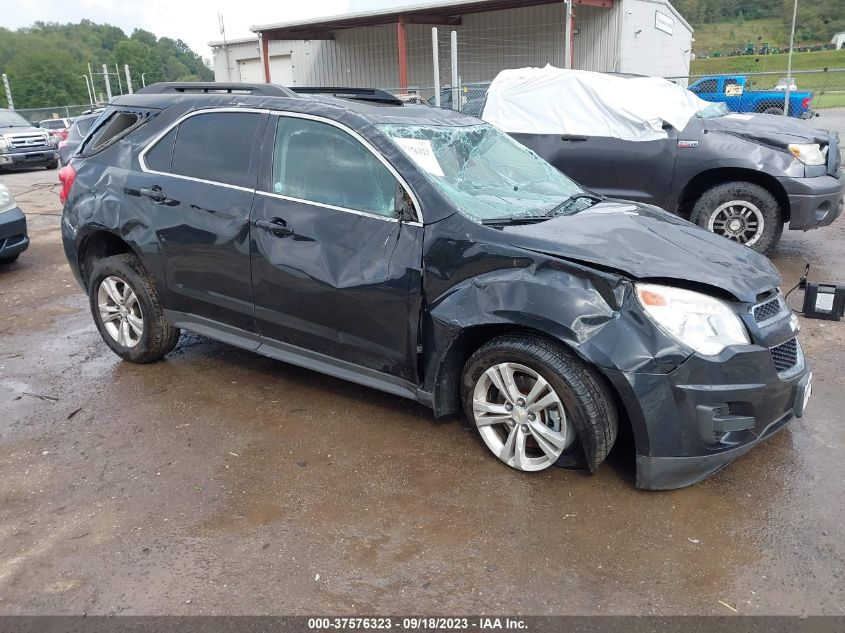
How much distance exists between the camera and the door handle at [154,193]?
14.1 ft

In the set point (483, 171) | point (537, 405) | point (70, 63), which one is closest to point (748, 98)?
point (483, 171)

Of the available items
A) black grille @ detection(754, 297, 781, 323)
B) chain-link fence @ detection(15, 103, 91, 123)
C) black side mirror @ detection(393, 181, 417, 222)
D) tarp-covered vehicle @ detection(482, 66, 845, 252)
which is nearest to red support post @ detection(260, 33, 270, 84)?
chain-link fence @ detection(15, 103, 91, 123)

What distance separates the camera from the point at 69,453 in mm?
3760

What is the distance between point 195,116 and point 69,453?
2.12m

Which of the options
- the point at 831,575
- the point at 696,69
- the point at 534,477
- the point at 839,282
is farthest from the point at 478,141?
the point at 696,69

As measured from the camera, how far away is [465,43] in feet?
86.6

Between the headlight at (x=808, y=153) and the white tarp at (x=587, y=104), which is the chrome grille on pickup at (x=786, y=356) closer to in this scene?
the headlight at (x=808, y=153)

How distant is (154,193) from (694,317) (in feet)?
10.6

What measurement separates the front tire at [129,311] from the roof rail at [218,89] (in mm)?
1191

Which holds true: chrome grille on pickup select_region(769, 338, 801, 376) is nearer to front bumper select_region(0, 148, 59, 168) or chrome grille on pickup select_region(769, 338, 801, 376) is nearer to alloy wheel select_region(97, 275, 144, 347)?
alloy wheel select_region(97, 275, 144, 347)

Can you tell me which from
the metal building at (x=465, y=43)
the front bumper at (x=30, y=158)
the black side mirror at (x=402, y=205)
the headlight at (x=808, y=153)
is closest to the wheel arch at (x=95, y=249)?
the black side mirror at (x=402, y=205)

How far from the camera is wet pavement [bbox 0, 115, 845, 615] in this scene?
104 inches

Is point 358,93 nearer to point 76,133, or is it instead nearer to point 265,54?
point 76,133

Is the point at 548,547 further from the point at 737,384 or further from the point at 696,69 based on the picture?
the point at 696,69
